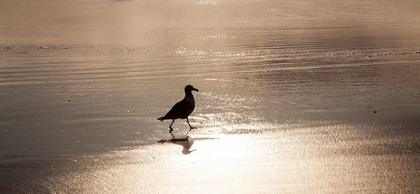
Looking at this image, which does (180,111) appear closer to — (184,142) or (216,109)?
(184,142)

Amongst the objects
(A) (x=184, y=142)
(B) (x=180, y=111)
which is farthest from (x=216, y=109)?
(A) (x=184, y=142)

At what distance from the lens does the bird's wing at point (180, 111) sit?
34.8ft

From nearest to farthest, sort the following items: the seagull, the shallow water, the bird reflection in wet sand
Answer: the shallow water
the bird reflection in wet sand
the seagull

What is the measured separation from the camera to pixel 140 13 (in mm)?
33781

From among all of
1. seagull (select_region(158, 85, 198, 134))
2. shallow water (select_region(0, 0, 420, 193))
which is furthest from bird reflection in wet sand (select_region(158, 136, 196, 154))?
seagull (select_region(158, 85, 198, 134))

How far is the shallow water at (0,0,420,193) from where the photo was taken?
7711 millimetres

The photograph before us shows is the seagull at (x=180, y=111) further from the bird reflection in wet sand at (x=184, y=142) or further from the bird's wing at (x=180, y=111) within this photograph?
the bird reflection in wet sand at (x=184, y=142)

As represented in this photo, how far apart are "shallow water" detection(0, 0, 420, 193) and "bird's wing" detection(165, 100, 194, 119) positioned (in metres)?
0.23

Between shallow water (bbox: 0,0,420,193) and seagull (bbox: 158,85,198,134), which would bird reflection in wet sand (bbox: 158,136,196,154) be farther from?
seagull (bbox: 158,85,198,134)

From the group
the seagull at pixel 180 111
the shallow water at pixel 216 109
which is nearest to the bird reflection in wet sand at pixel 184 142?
the shallow water at pixel 216 109

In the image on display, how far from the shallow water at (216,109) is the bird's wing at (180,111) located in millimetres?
225

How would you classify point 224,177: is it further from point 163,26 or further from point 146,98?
point 163,26

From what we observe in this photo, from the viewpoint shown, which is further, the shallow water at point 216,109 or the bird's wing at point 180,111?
the bird's wing at point 180,111

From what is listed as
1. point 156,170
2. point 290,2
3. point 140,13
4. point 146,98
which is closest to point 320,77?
point 146,98
